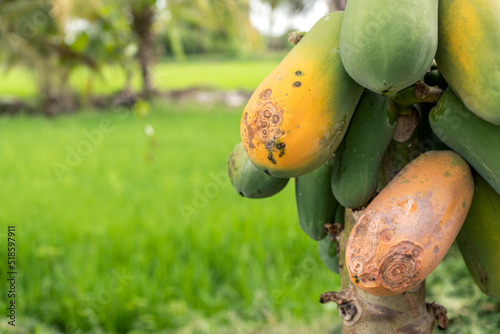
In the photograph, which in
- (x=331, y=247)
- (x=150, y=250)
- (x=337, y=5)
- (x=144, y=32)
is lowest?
(x=144, y=32)

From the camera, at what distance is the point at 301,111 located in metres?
0.71

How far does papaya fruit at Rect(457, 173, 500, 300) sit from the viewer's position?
807mm

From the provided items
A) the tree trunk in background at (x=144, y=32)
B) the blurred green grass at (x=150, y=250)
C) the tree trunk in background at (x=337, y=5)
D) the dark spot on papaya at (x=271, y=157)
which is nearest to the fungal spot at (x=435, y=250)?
the dark spot on papaya at (x=271, y=157)

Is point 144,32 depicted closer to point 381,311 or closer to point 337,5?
point 337,5

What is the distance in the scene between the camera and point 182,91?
16188 mm

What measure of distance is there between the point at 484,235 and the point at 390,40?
373 mm

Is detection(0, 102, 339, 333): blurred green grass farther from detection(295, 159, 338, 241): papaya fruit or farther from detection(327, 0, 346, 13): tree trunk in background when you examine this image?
detection(295, 159, 338, 241): papaya fruit

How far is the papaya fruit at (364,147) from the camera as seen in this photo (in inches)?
31.7

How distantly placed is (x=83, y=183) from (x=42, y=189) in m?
0.53

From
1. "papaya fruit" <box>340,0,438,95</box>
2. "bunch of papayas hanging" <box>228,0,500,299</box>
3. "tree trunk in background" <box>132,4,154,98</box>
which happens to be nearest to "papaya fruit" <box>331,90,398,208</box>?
"bunch of papayas hanging" <box>228,0,500,299</box>

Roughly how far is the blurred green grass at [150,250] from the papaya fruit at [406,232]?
Result: 70.9 inches

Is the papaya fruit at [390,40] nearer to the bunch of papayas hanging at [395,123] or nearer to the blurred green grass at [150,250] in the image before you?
the bunch of papayas hanging at [395,123]

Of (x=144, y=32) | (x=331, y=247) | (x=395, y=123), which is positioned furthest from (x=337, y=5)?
(x=144, y=32)

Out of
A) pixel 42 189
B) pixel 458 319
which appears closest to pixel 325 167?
pixel 458 319
